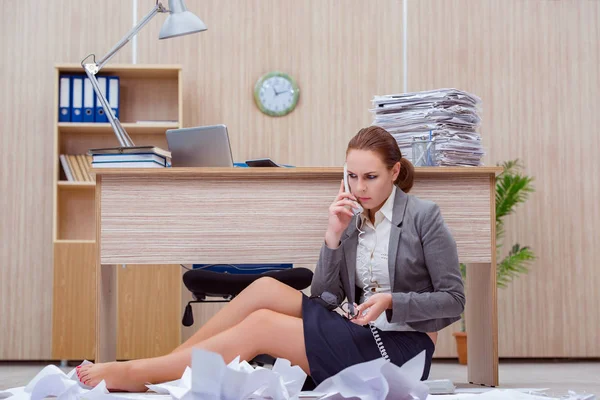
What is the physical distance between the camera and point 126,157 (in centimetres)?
250

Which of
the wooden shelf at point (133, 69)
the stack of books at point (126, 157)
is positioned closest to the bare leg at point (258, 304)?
Result: the stack of books at point (126, 157)

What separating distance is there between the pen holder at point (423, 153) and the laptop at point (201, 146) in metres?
0.65

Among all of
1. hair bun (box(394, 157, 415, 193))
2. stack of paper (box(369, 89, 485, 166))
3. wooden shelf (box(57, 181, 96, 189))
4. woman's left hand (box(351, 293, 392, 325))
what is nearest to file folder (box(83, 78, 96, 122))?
wooden shelf (box(57, 181, 96, 189))

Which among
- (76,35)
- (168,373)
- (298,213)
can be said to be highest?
(76,35)

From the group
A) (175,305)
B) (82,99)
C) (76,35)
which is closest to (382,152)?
(175,305)

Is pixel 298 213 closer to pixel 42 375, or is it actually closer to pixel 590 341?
pixel 42 375

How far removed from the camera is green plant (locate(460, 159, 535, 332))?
4281 millimetres

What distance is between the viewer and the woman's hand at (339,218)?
215 cm

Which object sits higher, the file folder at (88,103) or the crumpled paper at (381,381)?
the file folder at (88,103)

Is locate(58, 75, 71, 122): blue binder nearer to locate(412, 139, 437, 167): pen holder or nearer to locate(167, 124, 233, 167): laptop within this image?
locate(167, 124, 233, 167): laptop

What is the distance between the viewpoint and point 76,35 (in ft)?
15.1

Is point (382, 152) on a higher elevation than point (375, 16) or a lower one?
lower

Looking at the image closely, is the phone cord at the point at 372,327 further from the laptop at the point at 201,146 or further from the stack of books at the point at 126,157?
the stack of books at the point at 126,157

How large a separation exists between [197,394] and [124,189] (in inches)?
42.4
